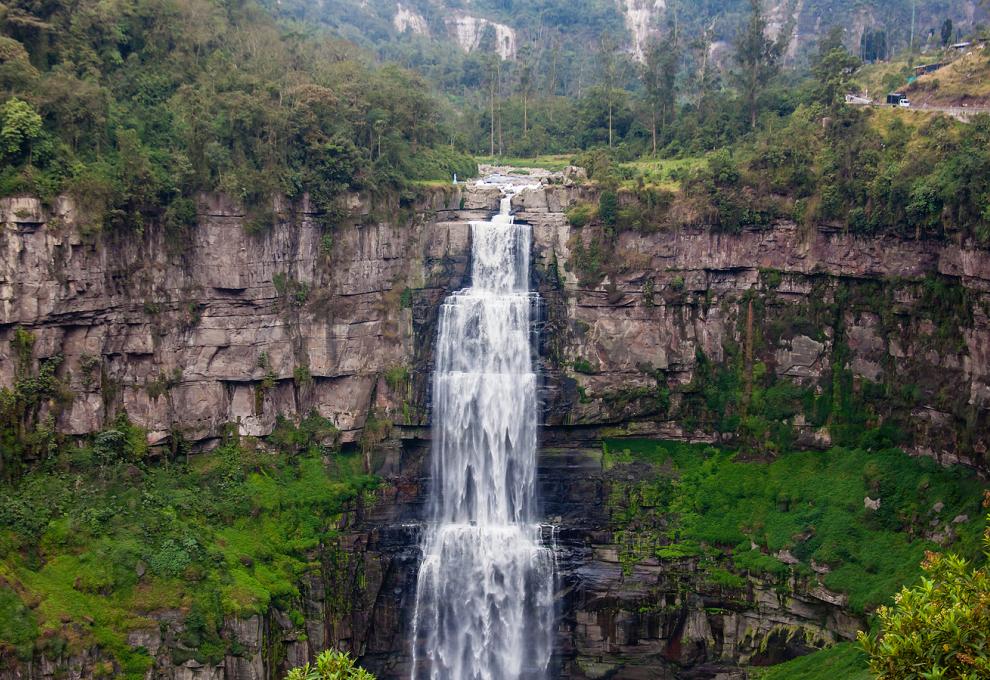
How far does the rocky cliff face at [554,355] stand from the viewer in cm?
3120

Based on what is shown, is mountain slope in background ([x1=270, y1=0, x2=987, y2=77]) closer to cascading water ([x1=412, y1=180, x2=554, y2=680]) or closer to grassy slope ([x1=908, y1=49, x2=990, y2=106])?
grassy slope ([x1=908, y1=49, x2=990, y2=106])

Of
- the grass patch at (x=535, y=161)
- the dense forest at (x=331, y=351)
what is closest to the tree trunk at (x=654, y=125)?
the dense forest at (x=331, y=351)

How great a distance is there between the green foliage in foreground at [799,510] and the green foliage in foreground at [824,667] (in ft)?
4.34

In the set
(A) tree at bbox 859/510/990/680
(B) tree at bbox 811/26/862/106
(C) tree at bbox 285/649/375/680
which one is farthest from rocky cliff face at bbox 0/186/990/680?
(A) tree at bbox 859/510/990/680

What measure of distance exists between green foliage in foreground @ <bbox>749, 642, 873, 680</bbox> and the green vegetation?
1918cm

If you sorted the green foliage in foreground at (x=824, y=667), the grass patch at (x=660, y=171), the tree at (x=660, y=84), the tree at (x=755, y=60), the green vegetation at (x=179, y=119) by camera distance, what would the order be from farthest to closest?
the tree at (x=660, y=84) < the tree at (x=755, y=60) < the grass patch at (x=660, y=171) < the green vegetation at (x=179, y=119) < the green foliage in foreground at (x=824, y=667)

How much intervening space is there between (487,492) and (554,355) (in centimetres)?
498

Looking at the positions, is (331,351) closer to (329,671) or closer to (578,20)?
(329,671)

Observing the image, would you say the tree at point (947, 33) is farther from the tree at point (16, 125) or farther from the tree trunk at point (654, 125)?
the tree at point (16, 125)

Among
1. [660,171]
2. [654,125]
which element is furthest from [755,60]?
[660,171]

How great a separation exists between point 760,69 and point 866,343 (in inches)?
585

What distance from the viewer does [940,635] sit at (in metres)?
15.0

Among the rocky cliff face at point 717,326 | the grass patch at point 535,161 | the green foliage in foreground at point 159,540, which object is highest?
the grass patch at point 535,161

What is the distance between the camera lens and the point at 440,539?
35.1 m
